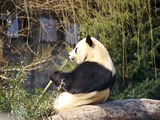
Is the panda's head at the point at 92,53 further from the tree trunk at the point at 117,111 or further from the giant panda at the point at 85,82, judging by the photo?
the tree trunk at the point at 117,111

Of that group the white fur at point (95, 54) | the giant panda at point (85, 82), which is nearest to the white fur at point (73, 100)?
the giant panda at point (85, 82)

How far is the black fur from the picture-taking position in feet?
10.00

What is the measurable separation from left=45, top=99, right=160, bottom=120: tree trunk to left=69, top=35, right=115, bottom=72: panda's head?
265 millimetres

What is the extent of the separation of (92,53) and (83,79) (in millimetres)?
239

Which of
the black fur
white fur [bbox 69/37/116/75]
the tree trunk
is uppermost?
white fur [bbox 69/37/116/75]

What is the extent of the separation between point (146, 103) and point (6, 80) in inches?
44.5

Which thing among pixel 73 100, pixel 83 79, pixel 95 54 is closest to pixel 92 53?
pixel 95 54

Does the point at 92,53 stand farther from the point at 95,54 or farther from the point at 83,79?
the point at 83,79

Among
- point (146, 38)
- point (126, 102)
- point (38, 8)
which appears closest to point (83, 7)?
point (38, 8)

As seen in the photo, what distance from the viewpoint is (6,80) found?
9.41 feet

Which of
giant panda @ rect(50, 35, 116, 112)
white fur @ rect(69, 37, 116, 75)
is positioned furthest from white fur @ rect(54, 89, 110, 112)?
white fur @ rect(69, 37, 116, 75)

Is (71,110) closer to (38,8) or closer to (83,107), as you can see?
(83,107)

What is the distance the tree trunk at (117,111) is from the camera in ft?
9.66

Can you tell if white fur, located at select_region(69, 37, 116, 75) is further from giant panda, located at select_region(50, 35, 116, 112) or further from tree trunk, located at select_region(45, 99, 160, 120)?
tree trunk, located at select_region(45, 99, 160, 120)
